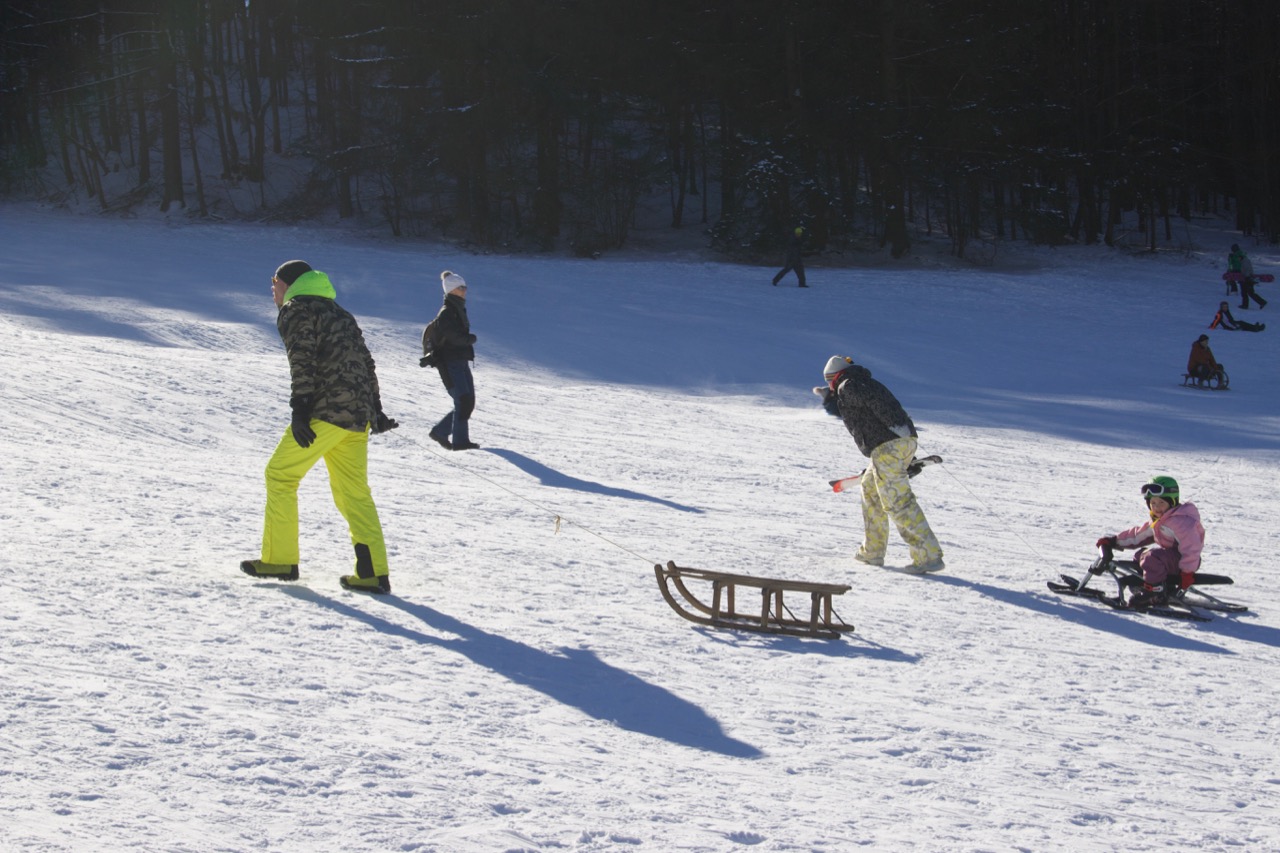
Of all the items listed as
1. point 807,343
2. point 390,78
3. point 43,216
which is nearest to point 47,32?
point 43,216

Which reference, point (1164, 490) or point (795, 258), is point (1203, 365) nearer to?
point (795, 258)

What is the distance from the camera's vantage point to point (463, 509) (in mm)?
9078

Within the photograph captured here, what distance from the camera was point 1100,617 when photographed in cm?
715

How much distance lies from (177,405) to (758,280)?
58.0 feet

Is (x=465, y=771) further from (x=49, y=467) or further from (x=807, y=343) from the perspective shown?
(x=807, y=343)

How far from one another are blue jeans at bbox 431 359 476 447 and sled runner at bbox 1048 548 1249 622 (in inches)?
229

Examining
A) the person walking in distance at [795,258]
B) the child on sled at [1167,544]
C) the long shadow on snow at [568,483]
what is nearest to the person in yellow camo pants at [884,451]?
the child on sled at [1167,544]

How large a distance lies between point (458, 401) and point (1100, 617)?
250 inches

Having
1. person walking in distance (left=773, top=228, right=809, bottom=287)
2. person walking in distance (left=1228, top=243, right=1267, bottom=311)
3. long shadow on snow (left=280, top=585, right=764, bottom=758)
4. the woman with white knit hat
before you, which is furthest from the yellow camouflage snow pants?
person walking in distance (left=1228, top=243, right=1267, bottom=311)

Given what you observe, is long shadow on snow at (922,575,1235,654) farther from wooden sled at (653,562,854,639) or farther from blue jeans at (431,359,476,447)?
blue jeans at (431,359,476,447)

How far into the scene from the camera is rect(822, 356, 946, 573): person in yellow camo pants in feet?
25.5

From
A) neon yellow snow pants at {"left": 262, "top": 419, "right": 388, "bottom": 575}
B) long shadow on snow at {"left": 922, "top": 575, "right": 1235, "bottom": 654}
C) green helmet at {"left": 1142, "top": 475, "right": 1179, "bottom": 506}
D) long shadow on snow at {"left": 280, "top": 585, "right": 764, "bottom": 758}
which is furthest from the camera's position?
green helmet at {"left": 1142, "top": 475, "right": 1179, "bottom": 506}

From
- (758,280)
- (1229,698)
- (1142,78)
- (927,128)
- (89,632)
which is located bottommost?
(1229,698)

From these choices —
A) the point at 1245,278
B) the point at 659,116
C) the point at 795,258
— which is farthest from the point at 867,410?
the point at 659,116
